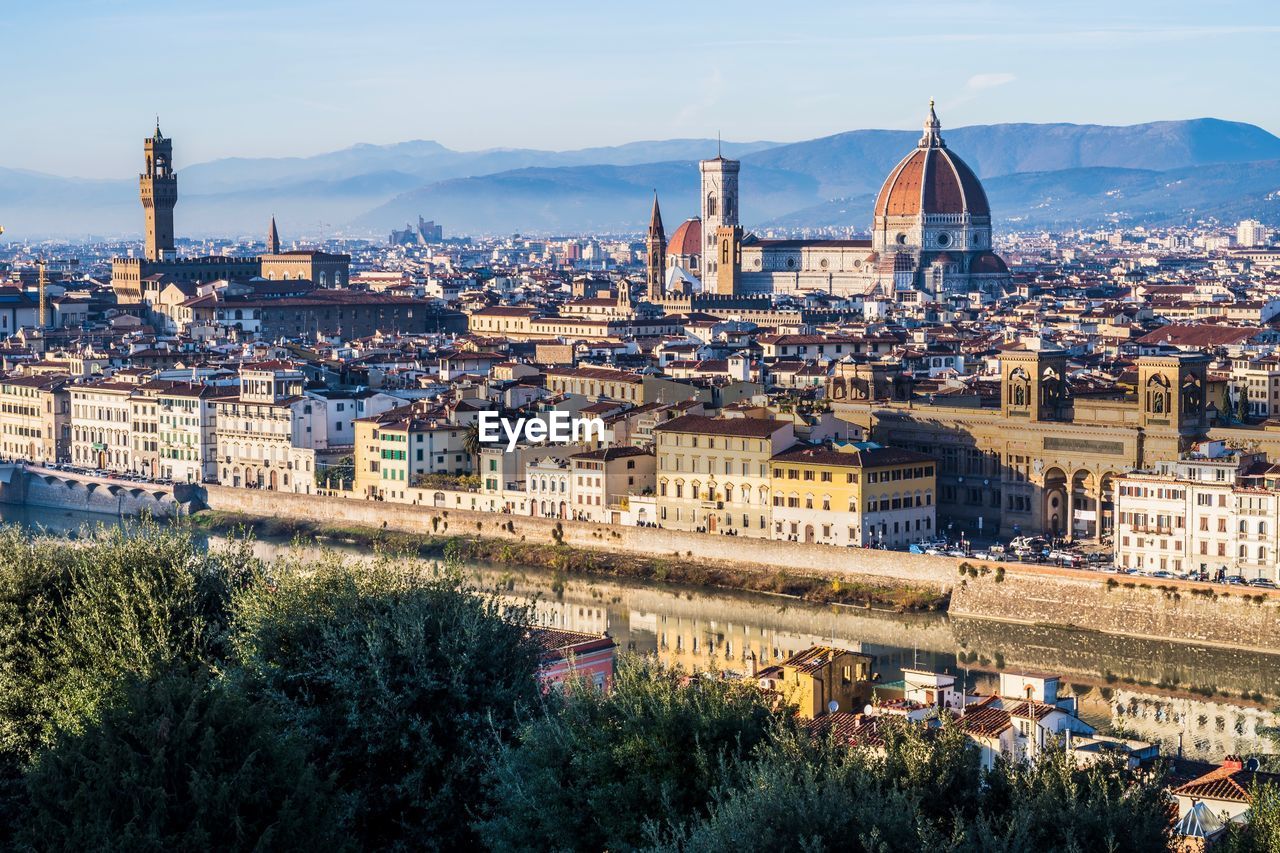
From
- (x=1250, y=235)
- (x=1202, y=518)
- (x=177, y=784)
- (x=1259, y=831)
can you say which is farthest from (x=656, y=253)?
(x=1250, y=235)

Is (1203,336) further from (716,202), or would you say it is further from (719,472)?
(716,202)

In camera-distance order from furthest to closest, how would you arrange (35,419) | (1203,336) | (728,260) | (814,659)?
(728,260) < (1203,336) < (35,419) < (814,659)

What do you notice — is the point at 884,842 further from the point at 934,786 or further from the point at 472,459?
the point at 472,459

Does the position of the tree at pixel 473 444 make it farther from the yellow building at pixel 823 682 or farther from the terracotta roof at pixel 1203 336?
the terracotta roof at pixel 1203 336

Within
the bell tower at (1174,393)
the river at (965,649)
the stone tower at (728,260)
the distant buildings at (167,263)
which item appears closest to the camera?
the river at (965,649)

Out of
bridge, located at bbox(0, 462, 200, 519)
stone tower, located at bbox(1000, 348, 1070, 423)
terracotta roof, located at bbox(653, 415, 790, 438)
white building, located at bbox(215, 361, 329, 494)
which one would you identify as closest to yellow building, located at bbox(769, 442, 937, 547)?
terracotta roof, located at bbox(653, 415, 790, 438)

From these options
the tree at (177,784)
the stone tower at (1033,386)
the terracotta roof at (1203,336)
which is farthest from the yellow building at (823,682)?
the terracotta roof at (1203,336)

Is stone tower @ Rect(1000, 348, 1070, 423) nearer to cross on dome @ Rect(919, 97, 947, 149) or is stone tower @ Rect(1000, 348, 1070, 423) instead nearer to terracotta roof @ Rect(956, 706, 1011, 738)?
terracotta roof @ Rect(956, 706, 1011, 738)
